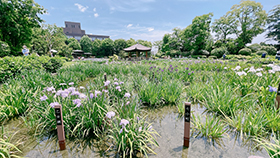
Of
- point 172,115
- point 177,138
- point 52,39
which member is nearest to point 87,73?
point 172,115

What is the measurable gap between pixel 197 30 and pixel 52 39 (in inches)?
1190

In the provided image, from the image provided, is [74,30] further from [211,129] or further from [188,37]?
[211,129]

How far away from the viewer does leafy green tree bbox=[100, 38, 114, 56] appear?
4065 centimetres

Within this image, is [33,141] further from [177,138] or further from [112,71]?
[112,71]

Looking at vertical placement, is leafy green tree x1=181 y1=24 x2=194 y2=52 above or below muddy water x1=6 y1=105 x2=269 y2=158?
above

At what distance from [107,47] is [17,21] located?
29870 millimetres

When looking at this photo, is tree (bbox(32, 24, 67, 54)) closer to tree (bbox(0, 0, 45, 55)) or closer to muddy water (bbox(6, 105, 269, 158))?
tree (bbox(0, 0, 45, 55))

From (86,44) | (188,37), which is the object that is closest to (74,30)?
(86,44)

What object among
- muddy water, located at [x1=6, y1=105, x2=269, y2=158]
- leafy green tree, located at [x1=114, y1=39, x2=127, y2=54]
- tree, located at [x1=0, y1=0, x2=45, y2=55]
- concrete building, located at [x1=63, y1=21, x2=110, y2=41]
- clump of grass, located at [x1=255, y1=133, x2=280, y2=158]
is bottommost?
muddy water, located at [x1=6, y1=105, x2=269, y2=158]

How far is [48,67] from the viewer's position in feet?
25.5

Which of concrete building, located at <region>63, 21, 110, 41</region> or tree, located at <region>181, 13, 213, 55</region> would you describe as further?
concrete building, located at <region>63, 21, 110, 41</region>

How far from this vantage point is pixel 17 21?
11938 millimetres

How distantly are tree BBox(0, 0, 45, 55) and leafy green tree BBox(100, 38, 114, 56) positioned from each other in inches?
1057

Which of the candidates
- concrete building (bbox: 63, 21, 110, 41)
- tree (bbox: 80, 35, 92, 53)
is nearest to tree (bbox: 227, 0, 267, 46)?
tree (bbox: 80, 35, 92, 53)
